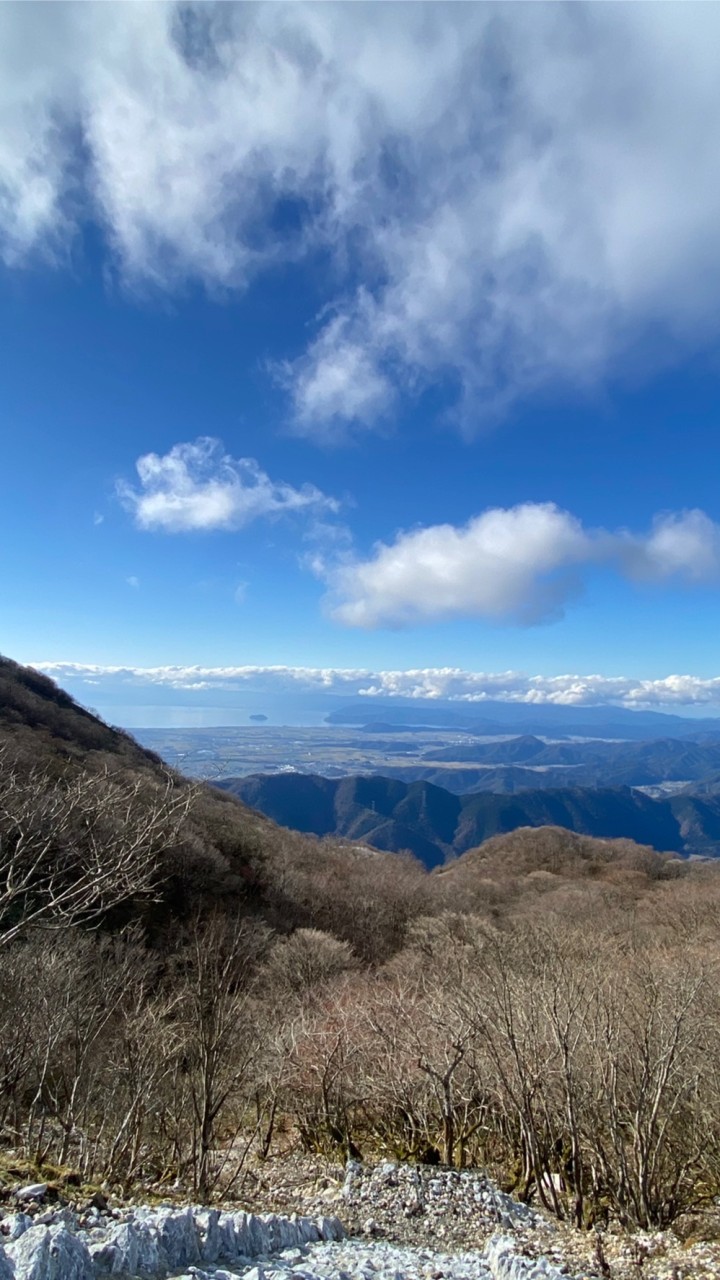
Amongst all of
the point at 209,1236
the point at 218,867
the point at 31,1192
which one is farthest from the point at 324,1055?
the point at 218,867

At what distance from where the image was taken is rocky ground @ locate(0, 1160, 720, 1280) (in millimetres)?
6121

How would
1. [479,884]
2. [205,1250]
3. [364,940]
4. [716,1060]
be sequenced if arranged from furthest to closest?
[479,884], [364,940], [716,1060], [205,1250]

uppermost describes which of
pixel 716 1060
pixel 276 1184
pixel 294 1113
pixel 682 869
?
pixel 716 1060

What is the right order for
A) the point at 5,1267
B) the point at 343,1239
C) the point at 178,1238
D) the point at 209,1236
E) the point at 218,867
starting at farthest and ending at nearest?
the point at 218,867, the point at 343,1239, the point at 209,1236, the point at 178,1238, the point at 5,1267

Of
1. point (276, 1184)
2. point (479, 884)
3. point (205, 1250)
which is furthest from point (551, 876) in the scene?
point (205, 1250)

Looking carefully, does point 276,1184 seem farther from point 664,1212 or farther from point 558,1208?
point 664,1212

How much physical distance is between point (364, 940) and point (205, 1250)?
146 feet

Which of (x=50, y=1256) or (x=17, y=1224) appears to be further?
(x=17, y=1224)

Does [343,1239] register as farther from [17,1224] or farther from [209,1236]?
[17,1224]

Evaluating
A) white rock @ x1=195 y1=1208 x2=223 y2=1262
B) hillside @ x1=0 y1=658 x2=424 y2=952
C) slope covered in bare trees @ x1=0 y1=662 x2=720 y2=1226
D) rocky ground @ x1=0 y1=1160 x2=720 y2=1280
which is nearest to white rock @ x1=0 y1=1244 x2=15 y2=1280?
rocky ground @ x1=0 y1=1160 x2=720 y2=1280

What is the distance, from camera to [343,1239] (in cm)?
958

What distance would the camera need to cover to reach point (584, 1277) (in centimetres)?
849

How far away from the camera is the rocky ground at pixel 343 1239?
6.12 meters

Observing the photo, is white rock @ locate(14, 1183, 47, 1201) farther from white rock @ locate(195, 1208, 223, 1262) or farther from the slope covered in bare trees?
the slope covered in bare trees
